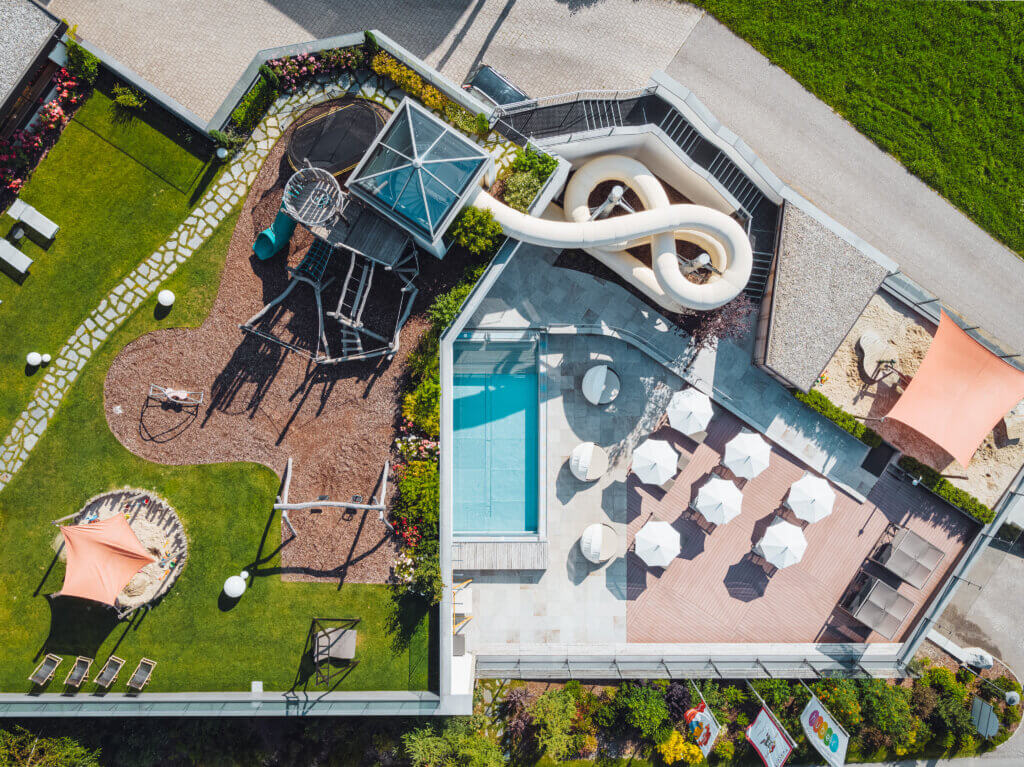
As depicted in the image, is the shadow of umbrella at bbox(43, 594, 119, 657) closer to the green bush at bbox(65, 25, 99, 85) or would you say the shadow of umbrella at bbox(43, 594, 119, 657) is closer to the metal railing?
the green bush at bbox(65, 25, 99, 85)

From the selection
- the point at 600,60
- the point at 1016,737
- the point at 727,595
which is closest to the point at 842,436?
the point at 727,595

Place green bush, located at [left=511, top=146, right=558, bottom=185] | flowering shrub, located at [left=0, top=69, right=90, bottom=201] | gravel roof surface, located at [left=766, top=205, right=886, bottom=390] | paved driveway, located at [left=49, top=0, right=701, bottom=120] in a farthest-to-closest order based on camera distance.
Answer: gravel roof surface, located at [left=766, top=205, right=886, bottom=390] < paved driveway, located at [left=49, top=0, right=701, bottom=120] < green bush, located at [left=511, top=146, right=558, bottom=185] < flowering shrub, located at [left=0, top=69, right=90, bottom=201]

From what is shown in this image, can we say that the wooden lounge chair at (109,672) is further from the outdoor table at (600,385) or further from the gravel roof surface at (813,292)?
the gravel roof surface at (813,292)

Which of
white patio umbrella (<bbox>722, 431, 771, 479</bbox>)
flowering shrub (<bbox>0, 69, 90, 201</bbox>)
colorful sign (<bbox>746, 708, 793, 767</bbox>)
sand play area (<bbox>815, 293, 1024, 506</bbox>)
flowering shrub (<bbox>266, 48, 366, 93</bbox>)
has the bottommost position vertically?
colorful sign (<bbox>746, 708, 793, 767</bbox>)

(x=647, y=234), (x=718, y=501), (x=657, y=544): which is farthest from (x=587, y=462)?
(x=647, y=234)

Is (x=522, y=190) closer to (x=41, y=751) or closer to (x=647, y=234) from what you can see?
(x=647, y=234)

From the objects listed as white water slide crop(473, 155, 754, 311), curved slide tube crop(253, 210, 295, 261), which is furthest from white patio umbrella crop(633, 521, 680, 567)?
curved slide tube crop(253, 210, 295, 261)
